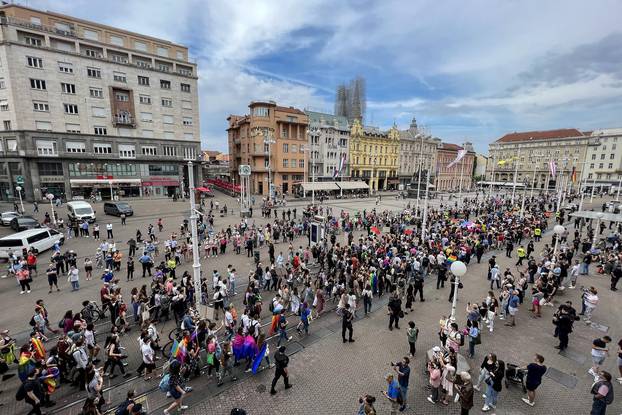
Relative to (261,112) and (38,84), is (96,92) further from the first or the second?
(261,112)

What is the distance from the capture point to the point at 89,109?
4347cm

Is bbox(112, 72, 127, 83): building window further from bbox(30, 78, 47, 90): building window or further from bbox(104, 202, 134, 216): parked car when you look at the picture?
bbox(104, 202, 134, 216): parked car

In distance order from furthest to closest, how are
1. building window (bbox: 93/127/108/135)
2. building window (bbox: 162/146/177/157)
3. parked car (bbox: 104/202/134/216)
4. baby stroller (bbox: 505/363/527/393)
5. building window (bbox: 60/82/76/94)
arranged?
building window (bbox: 162/146/177/157)
building window (bbox: 93/127/108/135)
building window (bbox: 60/82/76/94)
parked car (bbox: 104/202/134/216)
baby stroller (bbox: 505/363/527/393)

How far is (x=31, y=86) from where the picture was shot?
3912cm

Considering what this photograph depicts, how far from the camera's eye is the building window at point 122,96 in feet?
149

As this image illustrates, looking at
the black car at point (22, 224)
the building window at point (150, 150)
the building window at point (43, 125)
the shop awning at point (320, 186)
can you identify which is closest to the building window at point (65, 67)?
the building window at point (43, 125)

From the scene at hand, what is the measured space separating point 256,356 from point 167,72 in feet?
177

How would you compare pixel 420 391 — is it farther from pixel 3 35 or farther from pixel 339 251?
pixel 3 35

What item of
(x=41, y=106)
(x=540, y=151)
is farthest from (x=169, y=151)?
(x=540, y=151)

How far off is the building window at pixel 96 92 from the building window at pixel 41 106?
5.64m

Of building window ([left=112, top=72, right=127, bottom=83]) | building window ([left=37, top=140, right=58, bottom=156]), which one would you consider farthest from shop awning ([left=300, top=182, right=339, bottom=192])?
building window ([left=37, top=140, right=58, bottom=156])

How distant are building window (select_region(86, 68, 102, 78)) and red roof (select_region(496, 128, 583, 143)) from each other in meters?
101

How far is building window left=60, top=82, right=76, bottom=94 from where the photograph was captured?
41.2 m

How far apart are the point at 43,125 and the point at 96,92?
838 centimetres
